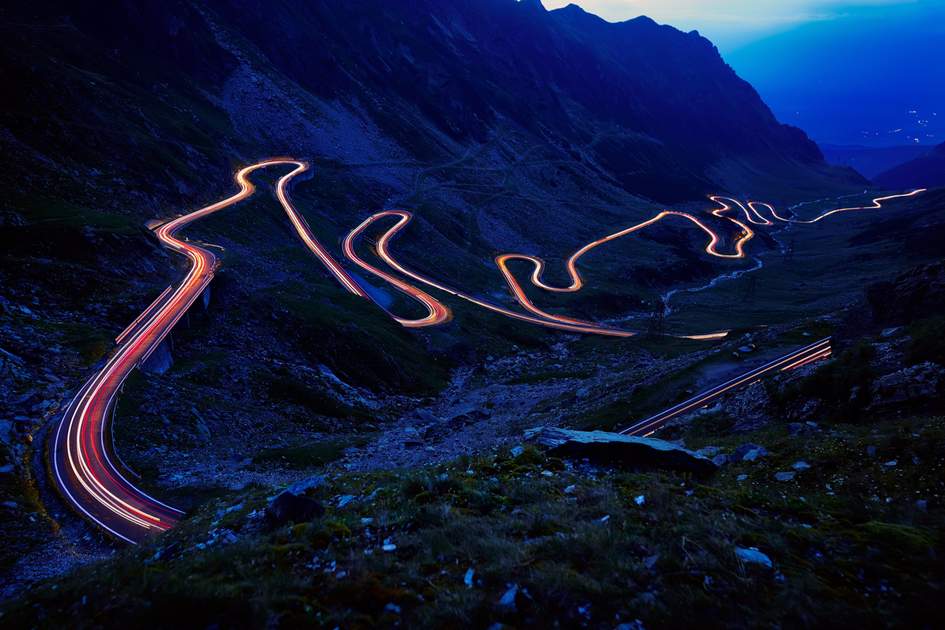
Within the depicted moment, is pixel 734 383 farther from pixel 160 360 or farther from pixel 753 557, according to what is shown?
pixel 160 360

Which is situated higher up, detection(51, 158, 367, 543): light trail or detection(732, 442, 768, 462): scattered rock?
detection(732, 442, 768, 462): scattered rock

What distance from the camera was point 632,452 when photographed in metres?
14.8

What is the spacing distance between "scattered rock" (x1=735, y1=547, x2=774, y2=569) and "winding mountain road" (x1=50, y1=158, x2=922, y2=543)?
22686 millimetres

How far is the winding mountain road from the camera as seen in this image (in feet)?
77.4

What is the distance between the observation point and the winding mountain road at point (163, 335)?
77.4 feet

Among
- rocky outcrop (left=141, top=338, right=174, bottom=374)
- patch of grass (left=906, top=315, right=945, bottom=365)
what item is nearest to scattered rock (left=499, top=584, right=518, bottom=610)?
patch of grass (left=906, top=315, right=945, bottom=365)

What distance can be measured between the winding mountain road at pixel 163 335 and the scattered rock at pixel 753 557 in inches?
893

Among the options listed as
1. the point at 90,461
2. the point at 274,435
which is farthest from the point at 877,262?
the point at 90,461

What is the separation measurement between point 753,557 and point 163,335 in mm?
41302

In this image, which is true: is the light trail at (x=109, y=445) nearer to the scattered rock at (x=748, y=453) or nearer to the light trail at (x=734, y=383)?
the scattered rock at (x=748, y=453)

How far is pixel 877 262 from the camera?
120 meters

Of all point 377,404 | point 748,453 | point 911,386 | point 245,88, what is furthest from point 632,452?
point 245,88

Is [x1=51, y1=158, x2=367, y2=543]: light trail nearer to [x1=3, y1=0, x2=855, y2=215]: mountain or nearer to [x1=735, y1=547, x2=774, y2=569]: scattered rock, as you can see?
[x1=735, y1=547, x2=774, y2=569]: scattered rock

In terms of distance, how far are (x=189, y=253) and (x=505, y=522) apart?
57.0 m
